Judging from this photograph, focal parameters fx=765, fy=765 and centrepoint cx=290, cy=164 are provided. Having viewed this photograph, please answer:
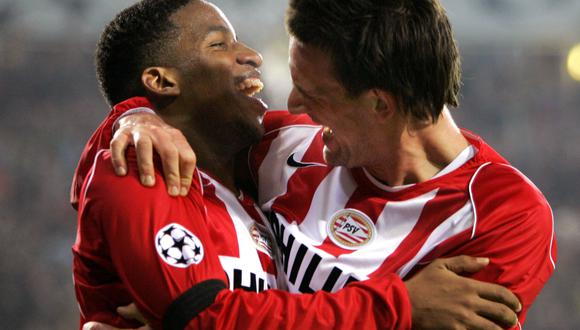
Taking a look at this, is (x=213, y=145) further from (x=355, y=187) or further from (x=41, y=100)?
(x=41, y=100)

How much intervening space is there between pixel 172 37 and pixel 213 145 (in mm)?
316

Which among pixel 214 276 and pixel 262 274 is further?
pixel 262 274

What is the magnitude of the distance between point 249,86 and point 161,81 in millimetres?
237

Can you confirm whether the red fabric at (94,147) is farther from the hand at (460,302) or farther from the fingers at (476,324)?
the fingers at (476,324)

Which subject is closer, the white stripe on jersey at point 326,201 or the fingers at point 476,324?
the fingers at point 476,324

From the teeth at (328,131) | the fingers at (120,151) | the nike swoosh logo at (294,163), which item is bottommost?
the nike swoosh logo at (294,163)

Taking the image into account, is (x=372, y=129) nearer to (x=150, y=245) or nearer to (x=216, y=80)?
(x=216, y=80)

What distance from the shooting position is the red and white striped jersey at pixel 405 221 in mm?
1664

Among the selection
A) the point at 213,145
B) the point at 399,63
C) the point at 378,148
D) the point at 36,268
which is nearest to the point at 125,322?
the point at 213,145

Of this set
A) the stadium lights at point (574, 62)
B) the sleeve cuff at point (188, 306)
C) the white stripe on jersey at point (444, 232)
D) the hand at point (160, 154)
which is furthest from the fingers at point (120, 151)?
the stadium lights at point (574, 62)

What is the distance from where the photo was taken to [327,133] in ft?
6.40

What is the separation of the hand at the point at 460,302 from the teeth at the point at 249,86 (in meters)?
0.73

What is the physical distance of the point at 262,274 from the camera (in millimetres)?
1827

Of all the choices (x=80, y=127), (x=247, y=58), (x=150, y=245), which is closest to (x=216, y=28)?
(x=247, y=58)
